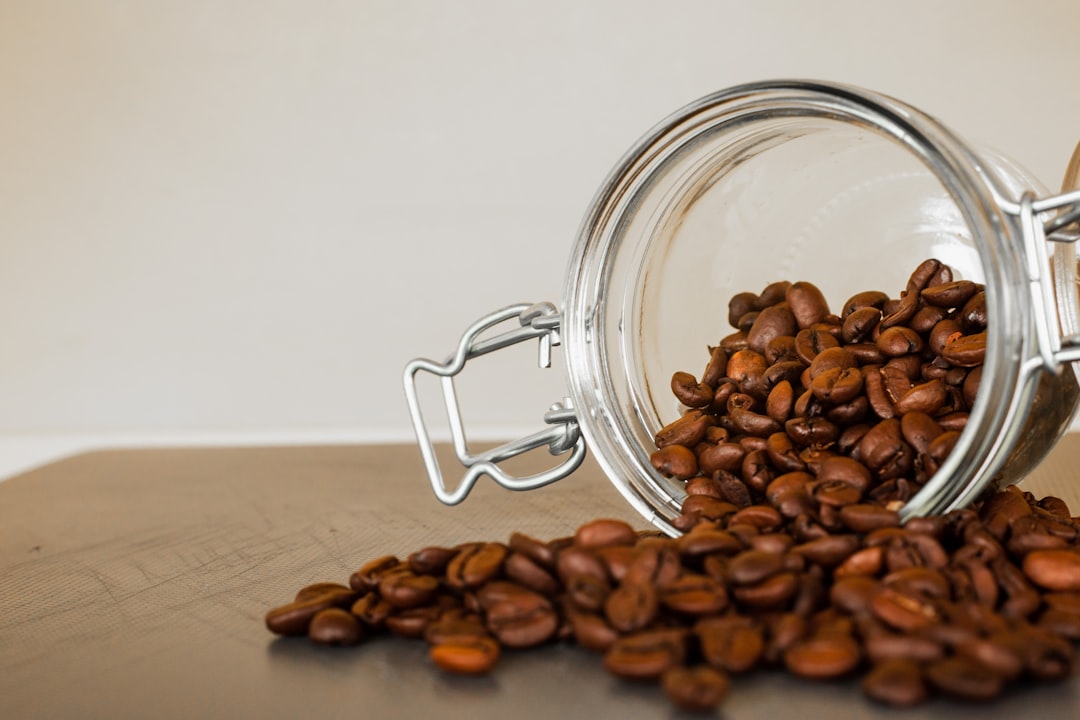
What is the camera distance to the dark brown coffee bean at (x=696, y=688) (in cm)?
53

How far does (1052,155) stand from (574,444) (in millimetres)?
1317

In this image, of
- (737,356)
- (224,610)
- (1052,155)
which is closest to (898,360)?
(737,356)

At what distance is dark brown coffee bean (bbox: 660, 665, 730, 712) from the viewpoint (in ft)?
1.74

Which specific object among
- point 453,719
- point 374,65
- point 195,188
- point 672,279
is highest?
point 374,65

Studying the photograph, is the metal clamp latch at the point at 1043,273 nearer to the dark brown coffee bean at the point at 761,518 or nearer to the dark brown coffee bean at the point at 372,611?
the dark brown coffee bean at the point at 761,518

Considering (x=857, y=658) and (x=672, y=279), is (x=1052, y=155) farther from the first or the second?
(x=857, y=658)

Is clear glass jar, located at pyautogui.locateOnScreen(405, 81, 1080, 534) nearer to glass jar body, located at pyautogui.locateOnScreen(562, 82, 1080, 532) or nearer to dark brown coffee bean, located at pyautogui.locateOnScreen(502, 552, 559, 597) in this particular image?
glass jar body, located at pyautogui.locateOnScreen(562, 82, 1080, 532)

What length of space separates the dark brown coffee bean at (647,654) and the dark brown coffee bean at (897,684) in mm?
101

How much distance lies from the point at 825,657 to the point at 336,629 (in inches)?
12.4

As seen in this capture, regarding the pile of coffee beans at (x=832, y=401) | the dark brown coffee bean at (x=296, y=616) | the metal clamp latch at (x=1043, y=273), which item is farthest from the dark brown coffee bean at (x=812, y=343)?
the dark brown coffee bean at (x=296, y=616)

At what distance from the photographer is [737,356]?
2.88 ft

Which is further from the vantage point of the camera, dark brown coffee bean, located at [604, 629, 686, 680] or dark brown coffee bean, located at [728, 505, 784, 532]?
dark brown coffee bean, located at [728, 505, 784, 532]

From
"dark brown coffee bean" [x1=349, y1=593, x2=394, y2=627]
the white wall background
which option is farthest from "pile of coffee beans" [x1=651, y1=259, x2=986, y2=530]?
the white wall background

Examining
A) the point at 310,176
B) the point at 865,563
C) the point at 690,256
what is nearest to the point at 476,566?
the point at 865,563
